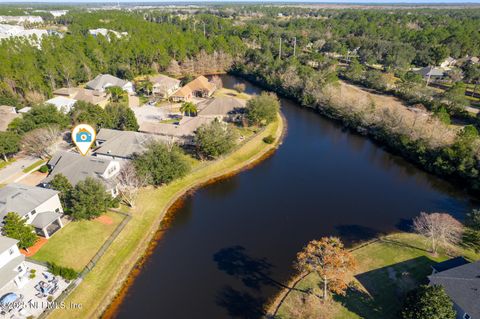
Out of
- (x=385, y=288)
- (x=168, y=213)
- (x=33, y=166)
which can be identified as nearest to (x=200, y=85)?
(x=33, y=166)

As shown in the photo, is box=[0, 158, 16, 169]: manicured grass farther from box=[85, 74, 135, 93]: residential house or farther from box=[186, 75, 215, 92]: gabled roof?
box=[186, 75, 215, 92]: gabled roof

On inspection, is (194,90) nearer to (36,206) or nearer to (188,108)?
(188,108)

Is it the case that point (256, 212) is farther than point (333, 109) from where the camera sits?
No

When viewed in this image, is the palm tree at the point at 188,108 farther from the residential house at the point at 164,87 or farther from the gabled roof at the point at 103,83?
the gabled roof at the point at 103,83

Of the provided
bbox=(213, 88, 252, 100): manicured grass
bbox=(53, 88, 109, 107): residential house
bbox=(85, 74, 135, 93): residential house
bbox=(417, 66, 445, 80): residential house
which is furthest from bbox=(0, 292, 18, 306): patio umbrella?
bbox=(417, 66, 445, 80): residential house

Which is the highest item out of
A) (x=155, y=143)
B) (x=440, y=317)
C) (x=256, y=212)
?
(x=155, y=143)

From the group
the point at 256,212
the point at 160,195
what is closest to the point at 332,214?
the point at 256,212

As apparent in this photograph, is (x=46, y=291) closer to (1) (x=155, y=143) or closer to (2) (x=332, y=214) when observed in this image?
(1) (x=155, y=143)

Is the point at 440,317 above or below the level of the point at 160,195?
above

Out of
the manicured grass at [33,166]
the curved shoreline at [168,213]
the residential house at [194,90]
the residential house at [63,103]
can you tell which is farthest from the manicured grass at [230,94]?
the manicured grass at [33,166]
